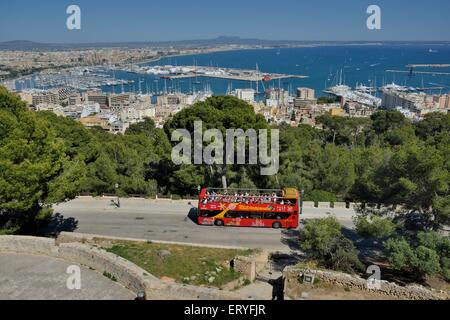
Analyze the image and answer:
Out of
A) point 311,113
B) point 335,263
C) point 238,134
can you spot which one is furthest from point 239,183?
point 311,113

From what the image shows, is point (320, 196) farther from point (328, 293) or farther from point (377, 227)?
point (328, 293)

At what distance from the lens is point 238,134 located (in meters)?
25.2

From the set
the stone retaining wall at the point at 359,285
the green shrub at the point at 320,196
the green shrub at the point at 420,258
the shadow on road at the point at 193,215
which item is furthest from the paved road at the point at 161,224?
the green shrub at the point at 420,258

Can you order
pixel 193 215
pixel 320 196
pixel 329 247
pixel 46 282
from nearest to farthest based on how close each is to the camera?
pixel 46 282, pixel 329 247, pixel 193 215, pixel 320 196

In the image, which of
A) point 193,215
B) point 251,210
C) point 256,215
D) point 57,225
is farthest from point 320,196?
point 57,225

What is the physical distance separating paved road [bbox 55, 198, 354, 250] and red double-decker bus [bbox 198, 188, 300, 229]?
15.2 inches

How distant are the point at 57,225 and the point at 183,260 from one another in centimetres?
980

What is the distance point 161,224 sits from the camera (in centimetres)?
2195

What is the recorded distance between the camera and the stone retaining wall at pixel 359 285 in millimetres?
12406

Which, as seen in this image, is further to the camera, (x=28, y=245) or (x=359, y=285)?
(x=28, y=245)

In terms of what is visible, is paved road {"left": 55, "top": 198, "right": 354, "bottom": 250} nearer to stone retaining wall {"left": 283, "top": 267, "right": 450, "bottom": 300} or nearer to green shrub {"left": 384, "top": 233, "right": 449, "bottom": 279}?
stone retaining wall {"left": 283, "top": 267, "right": 450, "bottom": 300}

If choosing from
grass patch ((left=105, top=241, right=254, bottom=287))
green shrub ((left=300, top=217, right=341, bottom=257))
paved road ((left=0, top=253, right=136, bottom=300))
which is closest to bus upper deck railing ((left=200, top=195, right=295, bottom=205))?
grass patch ((left=105, top=241, right=254, bottom=287))
